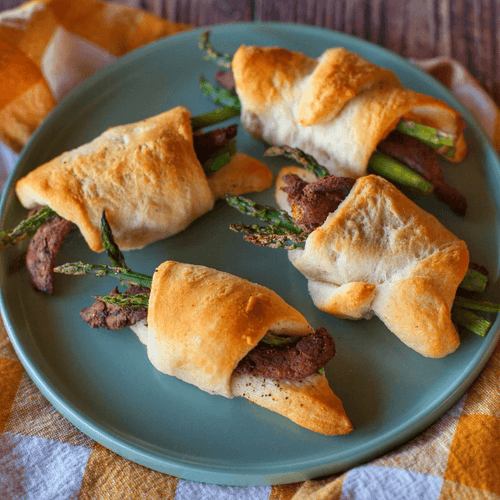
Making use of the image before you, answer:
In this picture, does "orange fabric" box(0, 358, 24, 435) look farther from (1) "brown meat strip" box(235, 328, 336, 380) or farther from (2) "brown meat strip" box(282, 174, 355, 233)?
(2) "brown meat strip" box(282, 174, 355, 233)

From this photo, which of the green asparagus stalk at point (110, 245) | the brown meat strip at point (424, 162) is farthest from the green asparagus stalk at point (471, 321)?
the green asparagus stalk at point (110, 245)

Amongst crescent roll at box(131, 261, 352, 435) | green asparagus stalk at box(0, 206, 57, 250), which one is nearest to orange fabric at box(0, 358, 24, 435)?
green asparagus stalk at box(0, 206, 57, 250)

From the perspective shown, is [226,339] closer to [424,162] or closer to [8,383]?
[8,383]

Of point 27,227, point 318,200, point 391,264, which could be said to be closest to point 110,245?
point 27,227

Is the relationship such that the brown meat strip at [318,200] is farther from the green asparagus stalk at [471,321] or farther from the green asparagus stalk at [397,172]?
the green asparagus stalk at [471,321]

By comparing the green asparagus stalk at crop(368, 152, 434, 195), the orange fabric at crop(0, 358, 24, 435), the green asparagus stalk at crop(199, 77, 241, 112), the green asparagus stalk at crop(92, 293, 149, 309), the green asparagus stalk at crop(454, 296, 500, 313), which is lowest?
the orange fabric at crop(0, 358, 24, 435)

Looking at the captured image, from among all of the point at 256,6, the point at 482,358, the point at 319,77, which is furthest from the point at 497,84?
the point at 482,358
